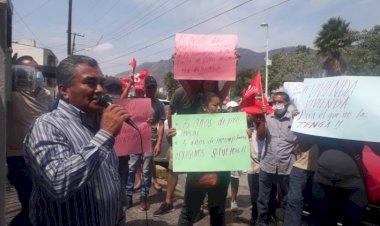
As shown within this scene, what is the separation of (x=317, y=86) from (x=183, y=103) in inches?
49.0

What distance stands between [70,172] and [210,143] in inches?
74.0

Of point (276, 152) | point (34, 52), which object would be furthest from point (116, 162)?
point (34, 52)

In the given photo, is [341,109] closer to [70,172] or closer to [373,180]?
[373,180]

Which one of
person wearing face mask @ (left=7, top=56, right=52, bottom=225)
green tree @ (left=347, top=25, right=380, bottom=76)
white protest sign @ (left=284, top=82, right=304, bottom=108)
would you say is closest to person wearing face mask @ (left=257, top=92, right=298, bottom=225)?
white protest sign @ (left=284, top=82, right=304, bottom=108)

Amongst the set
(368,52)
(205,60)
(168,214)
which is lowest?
(168,214)

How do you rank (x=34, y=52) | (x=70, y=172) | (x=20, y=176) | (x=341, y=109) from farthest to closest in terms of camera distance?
(x=34, y=52)
(x=20, y=176)
(x=341, y=109)
(x=70, y=172)

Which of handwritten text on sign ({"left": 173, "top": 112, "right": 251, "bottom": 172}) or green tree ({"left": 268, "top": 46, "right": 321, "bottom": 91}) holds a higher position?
green tree ({"left": 268, "top": 46, "right": 321, "bottom": 91})

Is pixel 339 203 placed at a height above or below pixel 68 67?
below

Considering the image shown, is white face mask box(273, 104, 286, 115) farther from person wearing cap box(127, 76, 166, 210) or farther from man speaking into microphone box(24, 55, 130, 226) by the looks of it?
man speaking into microphone box(24, 55, 130, 226)

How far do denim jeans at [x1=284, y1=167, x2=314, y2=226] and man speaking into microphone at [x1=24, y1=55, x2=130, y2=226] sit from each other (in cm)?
280

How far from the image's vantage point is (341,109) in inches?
131

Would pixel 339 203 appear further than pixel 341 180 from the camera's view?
Yes

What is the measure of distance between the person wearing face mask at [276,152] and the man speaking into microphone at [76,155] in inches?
116

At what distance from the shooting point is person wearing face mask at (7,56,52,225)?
3.85 metres
